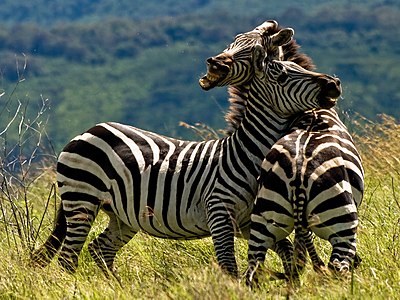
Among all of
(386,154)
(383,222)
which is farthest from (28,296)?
(386,154)

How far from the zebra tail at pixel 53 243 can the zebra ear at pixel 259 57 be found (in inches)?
93.0

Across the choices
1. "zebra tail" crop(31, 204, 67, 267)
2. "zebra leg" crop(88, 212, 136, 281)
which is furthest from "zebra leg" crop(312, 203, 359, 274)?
"zebra tail" crop(31, 204, 67, 267)

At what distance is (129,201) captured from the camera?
8.41 meters

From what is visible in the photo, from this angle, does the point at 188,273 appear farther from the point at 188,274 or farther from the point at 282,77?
the point at 282,77

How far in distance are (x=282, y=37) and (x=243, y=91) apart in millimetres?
615

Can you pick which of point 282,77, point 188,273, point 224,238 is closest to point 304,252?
point 224,238

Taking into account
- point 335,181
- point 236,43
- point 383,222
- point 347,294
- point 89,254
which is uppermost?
point 236,43

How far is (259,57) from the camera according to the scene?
8.00m

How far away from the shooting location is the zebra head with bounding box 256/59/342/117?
7.67 metres

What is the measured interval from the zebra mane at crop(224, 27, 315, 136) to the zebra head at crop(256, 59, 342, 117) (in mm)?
366

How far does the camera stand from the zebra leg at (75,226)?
8585 millimetres

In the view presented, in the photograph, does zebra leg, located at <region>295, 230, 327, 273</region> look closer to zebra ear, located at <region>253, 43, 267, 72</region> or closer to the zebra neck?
the zebra neck

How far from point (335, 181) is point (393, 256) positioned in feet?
2.47

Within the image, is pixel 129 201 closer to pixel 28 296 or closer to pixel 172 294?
pixel 28 296
